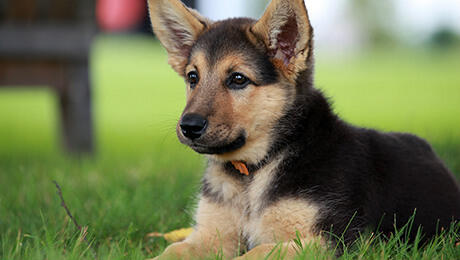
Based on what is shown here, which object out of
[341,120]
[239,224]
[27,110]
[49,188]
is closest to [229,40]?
[341,120]

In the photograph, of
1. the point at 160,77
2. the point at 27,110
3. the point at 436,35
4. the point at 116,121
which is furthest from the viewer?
the point at 436,35

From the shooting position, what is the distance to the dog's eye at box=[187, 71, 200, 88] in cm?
422

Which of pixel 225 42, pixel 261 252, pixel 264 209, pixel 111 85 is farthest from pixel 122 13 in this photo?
pixel 261 252

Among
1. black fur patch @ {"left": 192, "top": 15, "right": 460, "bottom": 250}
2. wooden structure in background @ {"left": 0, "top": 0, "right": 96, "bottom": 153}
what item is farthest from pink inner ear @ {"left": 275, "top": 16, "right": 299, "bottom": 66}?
wooden structure in background @ {"left": 0, "top": 0, "right": 96, "bottom": 153}

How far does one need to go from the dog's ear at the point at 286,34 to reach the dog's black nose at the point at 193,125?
0.68 metres

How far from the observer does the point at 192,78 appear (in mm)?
4273

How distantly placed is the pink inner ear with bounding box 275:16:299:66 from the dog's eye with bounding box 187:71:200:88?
1.97ft

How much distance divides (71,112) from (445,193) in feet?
19.4

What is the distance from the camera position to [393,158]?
414cm

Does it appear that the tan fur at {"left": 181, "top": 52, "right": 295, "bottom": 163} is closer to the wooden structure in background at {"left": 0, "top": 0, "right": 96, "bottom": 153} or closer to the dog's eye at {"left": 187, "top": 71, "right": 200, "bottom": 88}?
the dog's eye at {"left": 187, "top": 71, "right": 200, "bottom": 88}

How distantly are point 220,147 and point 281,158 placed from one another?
0.43 meters

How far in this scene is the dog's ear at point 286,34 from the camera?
12.4 ft

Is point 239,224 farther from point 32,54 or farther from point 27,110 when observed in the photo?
point 27,110

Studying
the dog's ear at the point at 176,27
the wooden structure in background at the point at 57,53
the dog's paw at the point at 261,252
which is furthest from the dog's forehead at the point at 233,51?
the wooden structure in background at the point at 57,53
